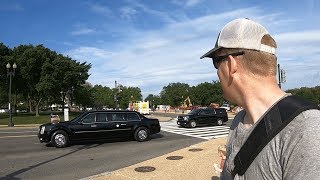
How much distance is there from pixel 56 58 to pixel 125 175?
54.0 meters

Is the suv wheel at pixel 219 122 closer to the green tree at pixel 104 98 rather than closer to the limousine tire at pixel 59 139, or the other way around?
the limousine tire at pixel 59 139

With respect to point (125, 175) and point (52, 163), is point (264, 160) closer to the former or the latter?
point (125, 175)

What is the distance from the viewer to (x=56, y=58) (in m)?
59.8

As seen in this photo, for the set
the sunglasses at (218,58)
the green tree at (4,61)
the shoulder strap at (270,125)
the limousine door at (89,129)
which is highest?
the green tree at (4,61)

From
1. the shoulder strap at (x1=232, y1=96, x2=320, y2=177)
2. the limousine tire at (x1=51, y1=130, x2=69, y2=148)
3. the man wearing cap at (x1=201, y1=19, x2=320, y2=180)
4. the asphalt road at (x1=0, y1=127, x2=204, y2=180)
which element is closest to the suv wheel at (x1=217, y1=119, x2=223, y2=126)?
the asphalt road at (x1=0, y1=127, x2=204, y2=180)

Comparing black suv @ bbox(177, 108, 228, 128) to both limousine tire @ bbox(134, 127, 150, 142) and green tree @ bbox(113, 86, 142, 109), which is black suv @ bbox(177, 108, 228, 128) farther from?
green tree @ bbox(113, 86, 142, 109)

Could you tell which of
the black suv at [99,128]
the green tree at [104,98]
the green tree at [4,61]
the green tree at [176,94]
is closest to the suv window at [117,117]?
the black suv at [99,128]

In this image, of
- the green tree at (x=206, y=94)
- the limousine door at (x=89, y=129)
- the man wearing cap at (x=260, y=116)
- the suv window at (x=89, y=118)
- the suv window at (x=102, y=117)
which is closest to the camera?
the man wearing cap at (x=260, y=116)

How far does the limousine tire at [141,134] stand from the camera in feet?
58.7

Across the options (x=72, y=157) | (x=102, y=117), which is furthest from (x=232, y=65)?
(x=102, y=117)

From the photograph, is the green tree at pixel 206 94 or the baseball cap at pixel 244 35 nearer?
the baseball cap at pixel 244 35

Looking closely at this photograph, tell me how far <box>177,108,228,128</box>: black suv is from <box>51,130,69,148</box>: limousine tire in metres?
11.6

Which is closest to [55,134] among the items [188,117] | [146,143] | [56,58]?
[146,143]

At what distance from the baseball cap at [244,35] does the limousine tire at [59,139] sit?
15.3 m
